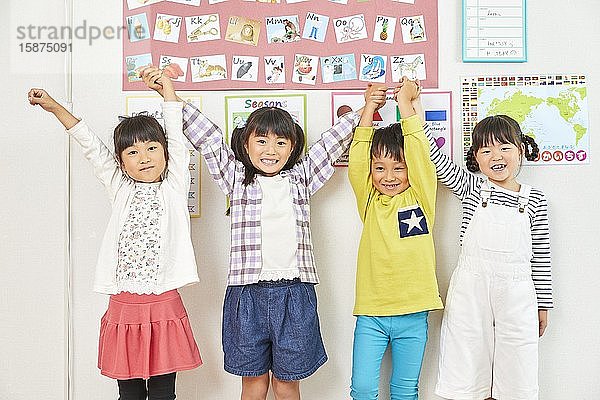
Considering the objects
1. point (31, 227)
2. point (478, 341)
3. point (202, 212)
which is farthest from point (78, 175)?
point (478, 341)

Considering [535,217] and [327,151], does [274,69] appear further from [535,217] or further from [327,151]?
[535,217]

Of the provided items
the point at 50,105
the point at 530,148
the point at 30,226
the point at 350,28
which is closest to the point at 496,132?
the point at 530,148

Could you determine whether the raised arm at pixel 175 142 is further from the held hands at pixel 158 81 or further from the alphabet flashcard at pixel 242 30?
the alphabet flashcard at pixel 242 30

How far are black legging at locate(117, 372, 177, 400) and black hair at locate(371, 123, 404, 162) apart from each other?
772 mm

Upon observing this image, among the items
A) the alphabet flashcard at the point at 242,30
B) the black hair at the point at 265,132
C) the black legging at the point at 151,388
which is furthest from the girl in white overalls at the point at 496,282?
the black legging at the point at 151,388

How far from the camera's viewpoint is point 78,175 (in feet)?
6.57

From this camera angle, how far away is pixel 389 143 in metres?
1.84

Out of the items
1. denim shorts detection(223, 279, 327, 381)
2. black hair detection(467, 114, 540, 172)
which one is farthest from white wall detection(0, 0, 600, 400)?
denim shorts detection(223, 279, 327, 381)

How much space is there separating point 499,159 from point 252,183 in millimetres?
637

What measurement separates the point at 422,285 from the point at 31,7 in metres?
1.31

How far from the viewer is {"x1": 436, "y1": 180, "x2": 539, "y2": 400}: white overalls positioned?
1.80m

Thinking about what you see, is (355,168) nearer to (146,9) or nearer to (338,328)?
(338,328)

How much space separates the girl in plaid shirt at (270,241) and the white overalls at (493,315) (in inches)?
13.7

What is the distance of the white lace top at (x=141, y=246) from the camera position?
68.4 inches
